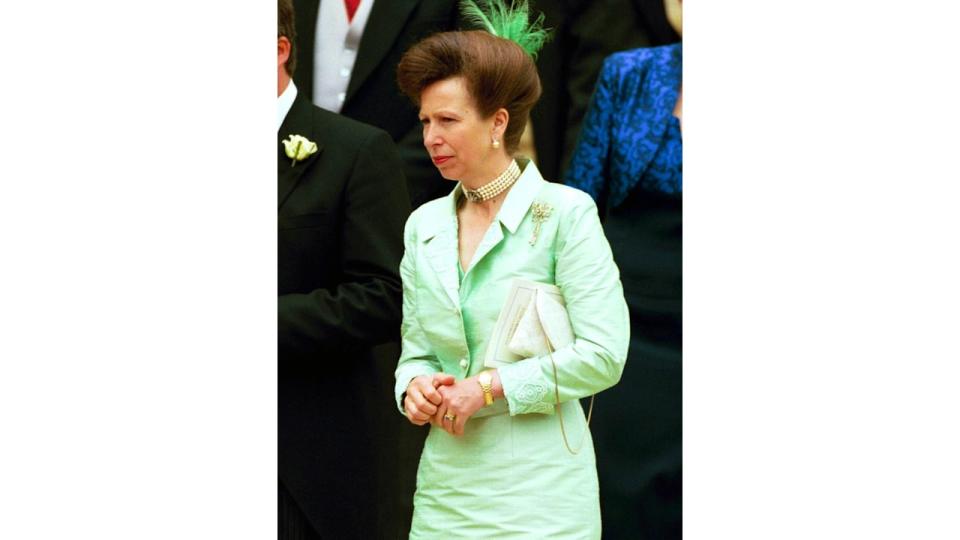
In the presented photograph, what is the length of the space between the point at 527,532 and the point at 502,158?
1035 millimetres

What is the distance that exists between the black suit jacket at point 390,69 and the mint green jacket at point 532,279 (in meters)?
0.38

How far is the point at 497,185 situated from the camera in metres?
4.34

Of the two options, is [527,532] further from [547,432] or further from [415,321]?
[415,321]

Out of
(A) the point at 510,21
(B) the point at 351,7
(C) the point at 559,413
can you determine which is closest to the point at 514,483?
(C) the point at 559,413

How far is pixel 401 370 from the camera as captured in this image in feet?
14.5

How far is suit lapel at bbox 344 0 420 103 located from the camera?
4816 millimetres

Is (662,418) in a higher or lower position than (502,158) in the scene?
lower

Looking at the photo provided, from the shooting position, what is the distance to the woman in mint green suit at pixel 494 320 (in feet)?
13.8

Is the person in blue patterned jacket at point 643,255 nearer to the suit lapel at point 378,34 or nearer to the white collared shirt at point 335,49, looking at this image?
the suit lapel at point 378,34

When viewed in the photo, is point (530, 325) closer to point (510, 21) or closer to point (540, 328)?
point (540, 328)

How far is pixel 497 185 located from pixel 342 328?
70 cm

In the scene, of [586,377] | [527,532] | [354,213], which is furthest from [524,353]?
[354,213]

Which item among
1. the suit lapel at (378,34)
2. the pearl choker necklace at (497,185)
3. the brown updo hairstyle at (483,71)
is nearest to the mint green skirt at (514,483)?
the pearl choker necklace at (497,185)

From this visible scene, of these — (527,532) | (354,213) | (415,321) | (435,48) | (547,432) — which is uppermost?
(435,48)
